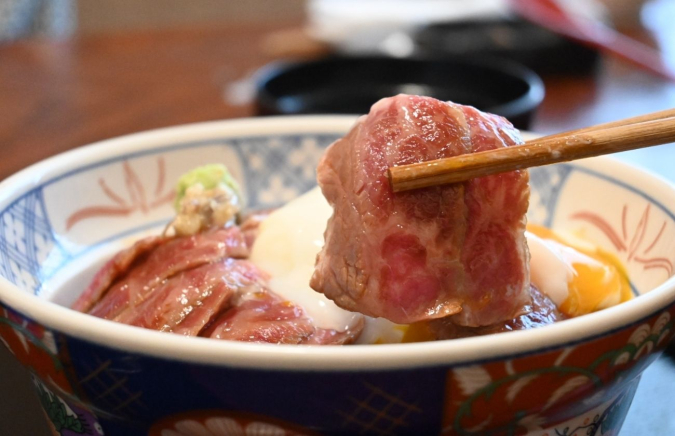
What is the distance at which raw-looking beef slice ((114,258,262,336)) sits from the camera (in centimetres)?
90

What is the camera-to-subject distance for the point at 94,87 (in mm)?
2668

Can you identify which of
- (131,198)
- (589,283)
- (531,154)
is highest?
(531,154)

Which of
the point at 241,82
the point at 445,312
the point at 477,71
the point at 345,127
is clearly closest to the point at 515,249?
the point at 445,312

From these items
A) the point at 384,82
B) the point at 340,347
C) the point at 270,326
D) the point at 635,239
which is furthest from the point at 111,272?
the point at 384,82

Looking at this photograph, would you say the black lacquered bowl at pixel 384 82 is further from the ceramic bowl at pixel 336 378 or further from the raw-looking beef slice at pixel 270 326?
the ceramic bowl at pixel 336 378

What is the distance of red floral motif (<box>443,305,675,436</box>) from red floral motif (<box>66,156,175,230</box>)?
34.2 inches

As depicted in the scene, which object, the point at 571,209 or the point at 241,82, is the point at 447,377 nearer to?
the point at 571,209

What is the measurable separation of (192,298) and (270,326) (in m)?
0.13

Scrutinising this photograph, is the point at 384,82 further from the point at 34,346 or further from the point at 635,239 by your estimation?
the point at 34,346

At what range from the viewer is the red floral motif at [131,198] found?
4.19 feet

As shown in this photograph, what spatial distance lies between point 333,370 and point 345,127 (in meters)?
0.90

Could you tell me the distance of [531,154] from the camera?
2.45ft

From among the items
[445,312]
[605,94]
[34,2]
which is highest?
[34,2]

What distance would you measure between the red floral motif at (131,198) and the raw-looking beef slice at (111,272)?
0.20 meters
